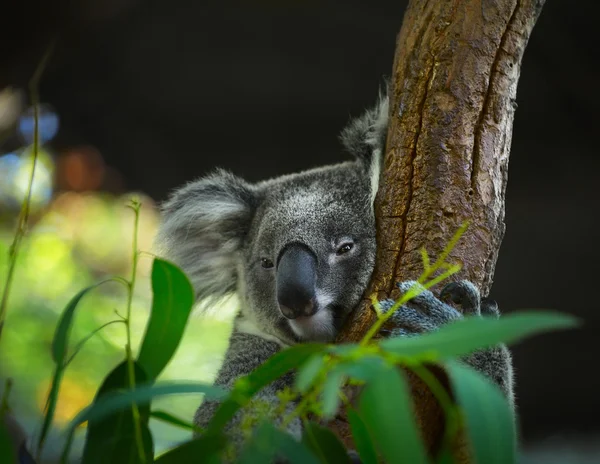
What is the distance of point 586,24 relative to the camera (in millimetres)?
5586

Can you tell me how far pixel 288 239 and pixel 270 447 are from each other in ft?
4.36

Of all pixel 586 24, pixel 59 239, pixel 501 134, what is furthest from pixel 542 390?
pixel 501 134

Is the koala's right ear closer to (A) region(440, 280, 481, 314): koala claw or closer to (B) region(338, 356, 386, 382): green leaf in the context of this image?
(A) region(440, 280, 481, 314): koala claw

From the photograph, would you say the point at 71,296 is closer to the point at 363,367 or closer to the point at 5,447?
the point at 5,447

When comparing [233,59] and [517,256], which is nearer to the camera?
[233,59]

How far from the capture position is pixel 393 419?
1.00 metres

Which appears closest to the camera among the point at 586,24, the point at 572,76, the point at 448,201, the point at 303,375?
the point at 303,375

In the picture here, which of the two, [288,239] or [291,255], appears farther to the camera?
[288,239]

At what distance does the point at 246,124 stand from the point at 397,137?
4658mm

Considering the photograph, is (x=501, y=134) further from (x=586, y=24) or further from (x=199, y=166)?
(x=199, y=166)

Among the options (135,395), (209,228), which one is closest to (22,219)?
(135,395)

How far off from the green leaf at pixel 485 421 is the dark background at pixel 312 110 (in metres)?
4.90

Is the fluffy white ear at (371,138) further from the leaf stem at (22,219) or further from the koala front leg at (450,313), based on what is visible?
the leaf stem at (22,219)

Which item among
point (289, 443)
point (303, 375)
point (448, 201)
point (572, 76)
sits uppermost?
point (572, 76)
